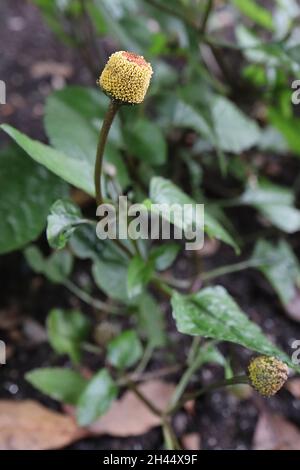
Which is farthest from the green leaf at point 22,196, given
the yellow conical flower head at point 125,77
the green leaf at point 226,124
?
the yellow conical flower head at point 125,77

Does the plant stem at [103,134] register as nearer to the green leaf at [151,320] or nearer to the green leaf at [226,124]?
the green leaf at [151,320]

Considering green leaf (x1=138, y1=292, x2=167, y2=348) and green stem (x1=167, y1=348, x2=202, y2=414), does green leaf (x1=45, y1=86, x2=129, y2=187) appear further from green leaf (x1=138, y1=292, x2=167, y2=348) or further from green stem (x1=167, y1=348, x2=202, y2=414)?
green stem (x1=167, y1=348, x2=202, y2=414)

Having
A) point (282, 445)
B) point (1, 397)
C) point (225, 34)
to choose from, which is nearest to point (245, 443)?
point (282, 445)

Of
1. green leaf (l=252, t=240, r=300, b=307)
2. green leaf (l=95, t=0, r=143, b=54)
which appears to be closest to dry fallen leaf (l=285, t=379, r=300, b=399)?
green leaf (l=252, t=240, r=300, b=307)

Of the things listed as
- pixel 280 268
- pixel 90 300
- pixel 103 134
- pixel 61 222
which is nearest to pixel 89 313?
pixel 90 300

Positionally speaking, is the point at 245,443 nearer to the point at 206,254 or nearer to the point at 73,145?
the point at 206,254
